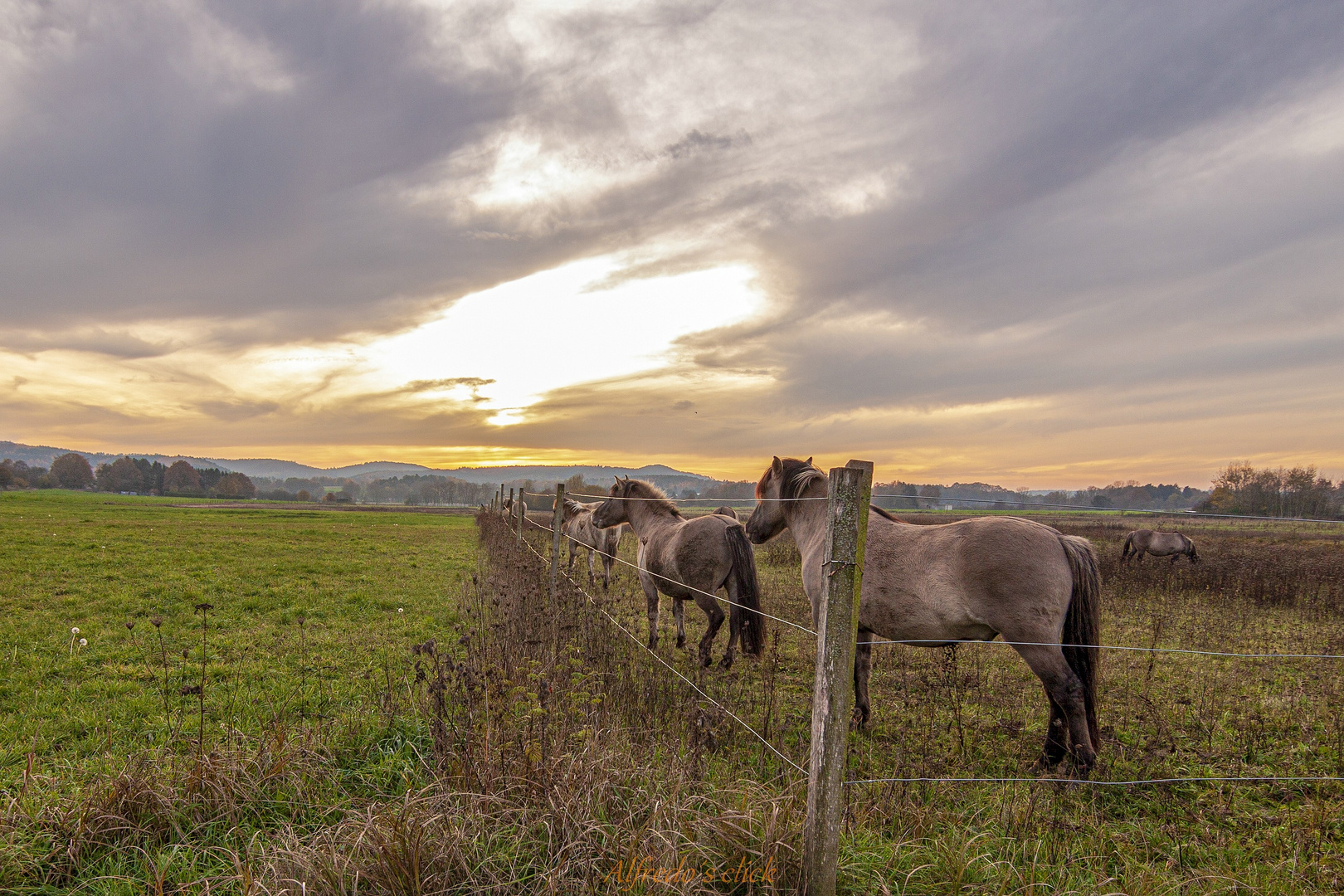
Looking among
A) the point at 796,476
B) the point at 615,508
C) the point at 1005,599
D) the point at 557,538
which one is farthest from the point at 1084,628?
the point at 615,508

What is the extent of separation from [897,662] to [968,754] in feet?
9.27

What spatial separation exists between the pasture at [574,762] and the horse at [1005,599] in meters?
0.48

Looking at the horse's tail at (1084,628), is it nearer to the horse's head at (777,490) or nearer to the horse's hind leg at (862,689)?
A: the horse's hind leg at (862,689)

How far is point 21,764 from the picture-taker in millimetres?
4422

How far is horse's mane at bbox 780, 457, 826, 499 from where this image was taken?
6434mm

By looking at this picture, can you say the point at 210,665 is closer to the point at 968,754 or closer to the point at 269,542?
the point at 968,754

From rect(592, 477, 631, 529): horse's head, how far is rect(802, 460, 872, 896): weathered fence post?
24.1 ft

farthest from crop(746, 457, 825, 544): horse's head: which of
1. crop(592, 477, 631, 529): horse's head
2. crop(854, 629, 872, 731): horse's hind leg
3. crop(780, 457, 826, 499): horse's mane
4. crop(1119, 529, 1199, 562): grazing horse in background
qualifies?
crop(1119, 529, 1199, 562): grazing horse in background

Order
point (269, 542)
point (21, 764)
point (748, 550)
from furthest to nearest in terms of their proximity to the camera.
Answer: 1. point (269, 542)
2. point (748, 550)
3. point (21, 764)

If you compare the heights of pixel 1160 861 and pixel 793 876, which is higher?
pixel 793 876

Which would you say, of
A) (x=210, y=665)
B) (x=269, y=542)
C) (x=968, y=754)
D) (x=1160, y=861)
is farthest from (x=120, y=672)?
(x=269, y=542)

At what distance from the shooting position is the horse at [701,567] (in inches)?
293

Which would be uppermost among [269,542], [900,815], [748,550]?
[748,550]

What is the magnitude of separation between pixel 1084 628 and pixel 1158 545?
21337 mm
